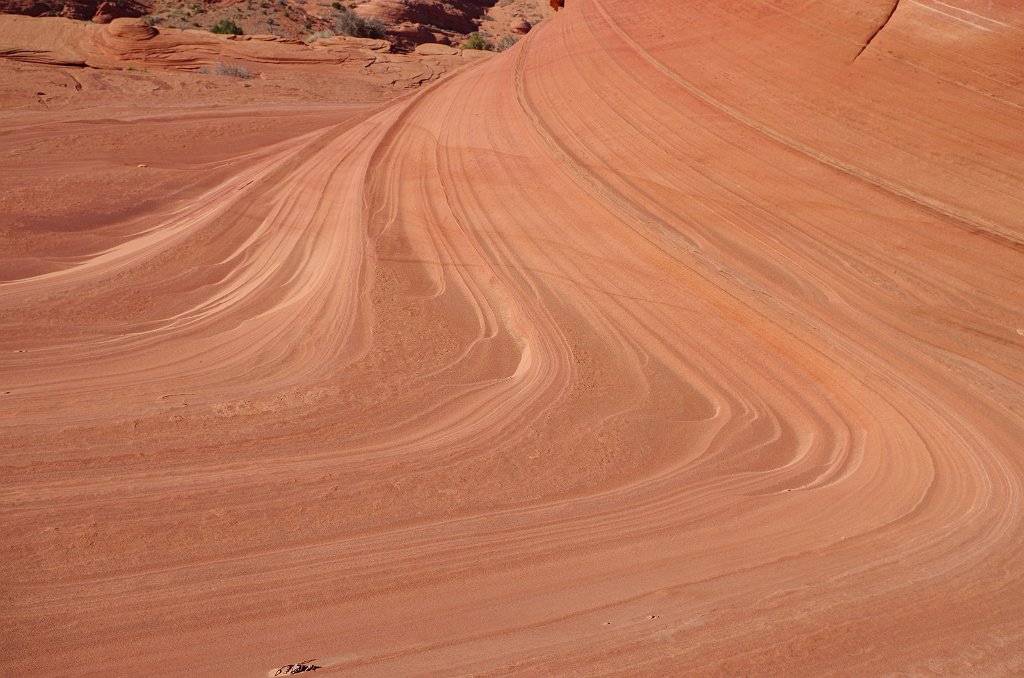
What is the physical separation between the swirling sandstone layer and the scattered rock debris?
4 centimetres

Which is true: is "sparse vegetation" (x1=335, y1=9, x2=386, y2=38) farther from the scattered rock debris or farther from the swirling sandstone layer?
the scattered rock debris

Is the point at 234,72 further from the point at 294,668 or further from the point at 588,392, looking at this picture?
the point at 294,668

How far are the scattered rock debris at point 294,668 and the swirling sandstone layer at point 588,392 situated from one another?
1.8 inches

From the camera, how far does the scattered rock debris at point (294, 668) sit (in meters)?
1.83

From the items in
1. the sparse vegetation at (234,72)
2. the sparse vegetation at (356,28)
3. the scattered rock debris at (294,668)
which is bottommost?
the scattered rock debris at (294,668)

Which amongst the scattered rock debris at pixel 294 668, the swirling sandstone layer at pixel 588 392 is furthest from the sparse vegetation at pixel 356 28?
the scattered rock debris at pixel 294 668

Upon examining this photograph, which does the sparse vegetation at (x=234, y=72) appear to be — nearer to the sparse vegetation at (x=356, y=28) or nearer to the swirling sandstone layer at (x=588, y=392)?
the sparse vegetation at (x=356, y=28)

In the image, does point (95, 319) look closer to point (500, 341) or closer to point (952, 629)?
point (500, 341)

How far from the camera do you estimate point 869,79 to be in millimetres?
4234

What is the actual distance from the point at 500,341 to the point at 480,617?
1774 mm

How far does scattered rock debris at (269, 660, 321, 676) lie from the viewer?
71.9 inches

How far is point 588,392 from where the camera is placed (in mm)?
3238

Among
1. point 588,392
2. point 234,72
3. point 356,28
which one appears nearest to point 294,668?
point 588,392

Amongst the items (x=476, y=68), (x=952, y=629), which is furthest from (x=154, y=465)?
(x=476, y=68)
